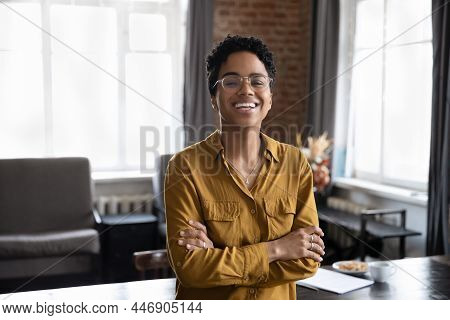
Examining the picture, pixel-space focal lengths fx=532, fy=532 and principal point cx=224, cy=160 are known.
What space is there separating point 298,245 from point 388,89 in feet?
10.5

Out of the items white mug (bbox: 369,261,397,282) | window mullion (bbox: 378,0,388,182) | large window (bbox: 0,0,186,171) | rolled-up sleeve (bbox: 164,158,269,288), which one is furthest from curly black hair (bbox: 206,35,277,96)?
large window (bbox: 0,0,186,171)

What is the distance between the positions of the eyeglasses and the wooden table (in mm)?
849

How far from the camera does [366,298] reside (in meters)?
1.84

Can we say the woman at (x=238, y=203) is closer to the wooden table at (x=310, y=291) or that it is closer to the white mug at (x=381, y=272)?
the wooden table at (x=310, y=291)

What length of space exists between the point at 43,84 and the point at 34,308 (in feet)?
11.7

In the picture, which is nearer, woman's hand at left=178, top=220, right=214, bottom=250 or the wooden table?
woman's hand at left=178, top=220, right=214, bottom=250

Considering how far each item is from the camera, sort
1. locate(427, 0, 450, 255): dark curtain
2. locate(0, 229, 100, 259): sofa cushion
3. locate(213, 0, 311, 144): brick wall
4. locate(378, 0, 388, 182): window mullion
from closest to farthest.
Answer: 1. locate(427, 0, 450, 255): dark curtain
2. locate(0, 229, 100, 259): sofa cushion
3. locate(378, 0, 388, 182): window mullion
4. locate(213, 0, 311, 144): brick wall

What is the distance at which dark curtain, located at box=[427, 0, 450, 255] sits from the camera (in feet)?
11.1

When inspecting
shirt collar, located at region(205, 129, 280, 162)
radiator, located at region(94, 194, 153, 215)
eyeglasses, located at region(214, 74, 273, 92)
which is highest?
eyeglasses, located at region(214, 74, 273, 92)

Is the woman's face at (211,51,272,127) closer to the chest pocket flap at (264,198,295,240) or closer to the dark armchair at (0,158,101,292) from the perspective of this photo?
the chest pocket flap at (264,198,295,240)

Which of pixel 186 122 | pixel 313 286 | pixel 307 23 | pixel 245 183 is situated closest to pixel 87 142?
pixel 186 122

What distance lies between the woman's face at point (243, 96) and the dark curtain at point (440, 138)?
97.1 inches

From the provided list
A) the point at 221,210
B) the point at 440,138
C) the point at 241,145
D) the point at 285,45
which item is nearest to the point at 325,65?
the point at 285,45

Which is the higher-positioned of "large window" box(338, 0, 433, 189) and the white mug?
"large window" box(338, 0, 433, 189)
